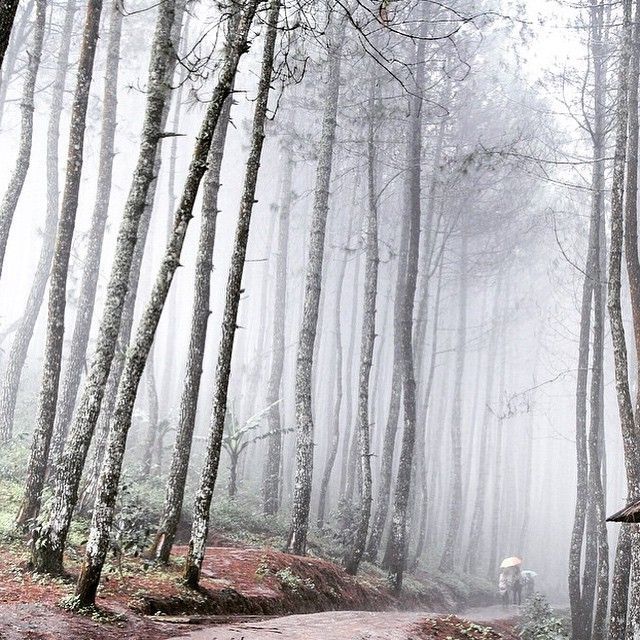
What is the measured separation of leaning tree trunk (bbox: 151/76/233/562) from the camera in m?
8.12

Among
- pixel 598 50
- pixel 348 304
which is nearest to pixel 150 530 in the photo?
pixel 598 50

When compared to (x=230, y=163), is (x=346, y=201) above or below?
below

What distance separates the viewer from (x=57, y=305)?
7.81 metres

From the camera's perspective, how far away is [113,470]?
19.4 feet

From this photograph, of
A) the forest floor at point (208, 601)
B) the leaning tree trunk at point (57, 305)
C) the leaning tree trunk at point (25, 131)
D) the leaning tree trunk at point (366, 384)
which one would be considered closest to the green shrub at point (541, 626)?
the forest floor at point (208, 601)

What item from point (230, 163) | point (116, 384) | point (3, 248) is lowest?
point (116, 384)

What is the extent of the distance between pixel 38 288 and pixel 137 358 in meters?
11.4

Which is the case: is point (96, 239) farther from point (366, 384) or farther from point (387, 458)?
point (387, 458)

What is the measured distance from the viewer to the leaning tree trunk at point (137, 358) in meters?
5.69

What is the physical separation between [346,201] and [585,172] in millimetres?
11887

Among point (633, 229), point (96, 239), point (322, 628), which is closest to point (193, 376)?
point (322, 628)

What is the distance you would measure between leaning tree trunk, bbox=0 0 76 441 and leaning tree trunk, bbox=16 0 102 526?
6.38 m

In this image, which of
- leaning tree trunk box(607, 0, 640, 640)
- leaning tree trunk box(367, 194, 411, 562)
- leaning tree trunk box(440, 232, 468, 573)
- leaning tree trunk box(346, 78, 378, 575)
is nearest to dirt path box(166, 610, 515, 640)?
leaning tree trunk box(607, 0, 640, 640)

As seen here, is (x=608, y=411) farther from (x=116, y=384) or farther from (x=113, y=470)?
(x=113, y=470)
